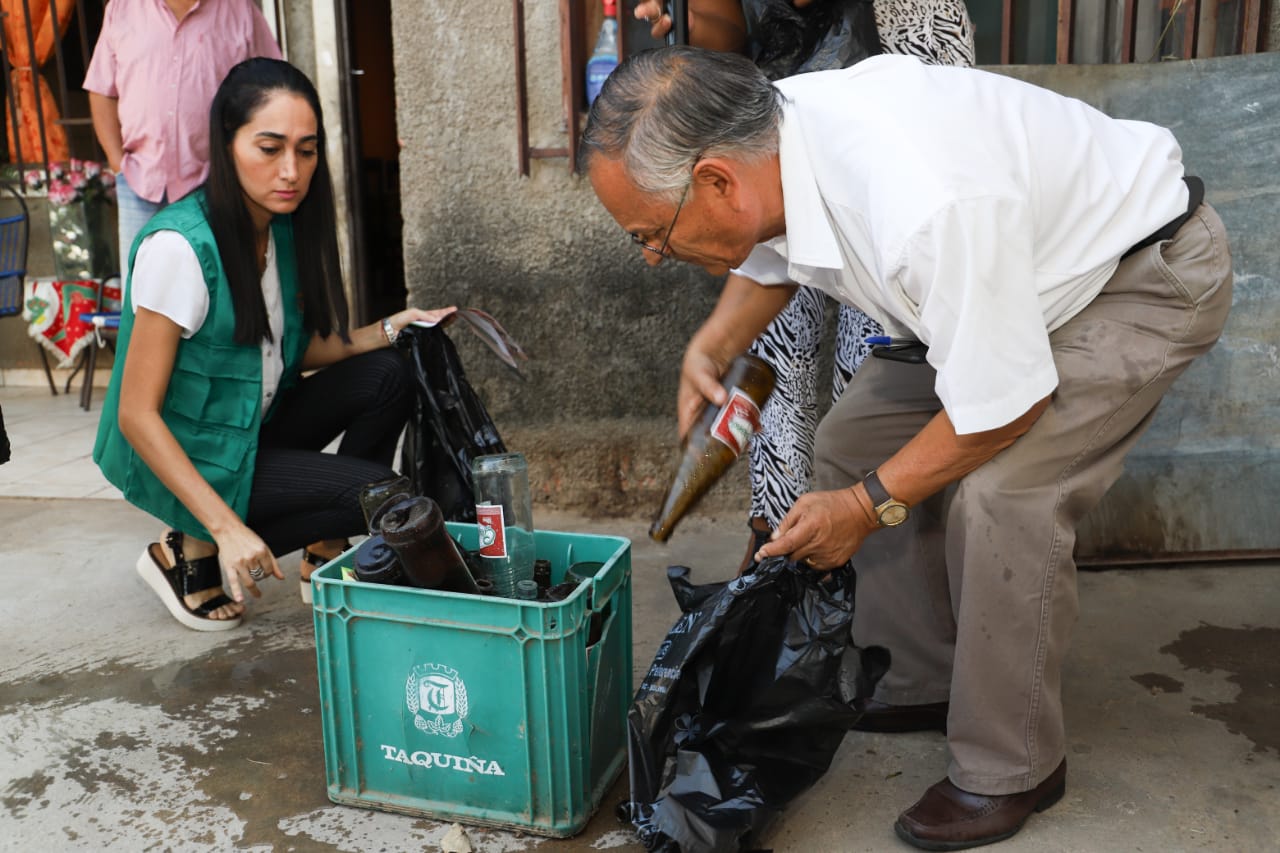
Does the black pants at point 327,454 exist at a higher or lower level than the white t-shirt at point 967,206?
lower

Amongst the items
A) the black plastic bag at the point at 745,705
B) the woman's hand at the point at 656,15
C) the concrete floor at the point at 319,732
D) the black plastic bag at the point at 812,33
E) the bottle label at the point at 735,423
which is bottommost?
the concrete floor at the point at 319,732

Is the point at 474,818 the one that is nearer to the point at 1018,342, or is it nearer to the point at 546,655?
the point at 546,655

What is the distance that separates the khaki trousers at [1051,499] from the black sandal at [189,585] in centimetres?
181

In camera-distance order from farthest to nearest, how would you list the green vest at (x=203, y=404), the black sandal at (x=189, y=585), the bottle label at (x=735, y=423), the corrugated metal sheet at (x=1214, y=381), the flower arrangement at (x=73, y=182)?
the flower arrangement at (x=73, y=182) → the corrugated metal sheet at (x=1214, y=381) → the black sandal at (x=189, y=585) → the green vest at (x=203, y=404) → the bottle label at (x=735, y=423)

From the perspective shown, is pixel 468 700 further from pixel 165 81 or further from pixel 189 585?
pixel 165 81

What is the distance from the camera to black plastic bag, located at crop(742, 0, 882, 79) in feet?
8.19

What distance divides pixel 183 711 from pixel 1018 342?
5.98 feet

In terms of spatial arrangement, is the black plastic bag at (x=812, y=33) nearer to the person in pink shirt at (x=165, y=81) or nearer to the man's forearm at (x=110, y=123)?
the person in pink shirt at (x=165, y=81)

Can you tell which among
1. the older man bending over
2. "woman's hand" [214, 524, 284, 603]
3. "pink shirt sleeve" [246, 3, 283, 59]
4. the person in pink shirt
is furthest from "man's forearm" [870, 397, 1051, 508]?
"pink shirt sleeve" [246, 3, 283, 59]

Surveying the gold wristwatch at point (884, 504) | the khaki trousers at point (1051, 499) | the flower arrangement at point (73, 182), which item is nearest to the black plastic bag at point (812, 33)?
the khaki trousers at point (1051, 499)

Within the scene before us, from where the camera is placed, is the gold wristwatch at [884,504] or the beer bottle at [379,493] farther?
the beer bottle at [379,493]

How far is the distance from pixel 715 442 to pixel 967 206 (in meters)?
0.68

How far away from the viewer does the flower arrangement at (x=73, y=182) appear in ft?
18.0

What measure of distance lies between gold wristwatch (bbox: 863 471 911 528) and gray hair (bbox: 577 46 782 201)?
0.53m
